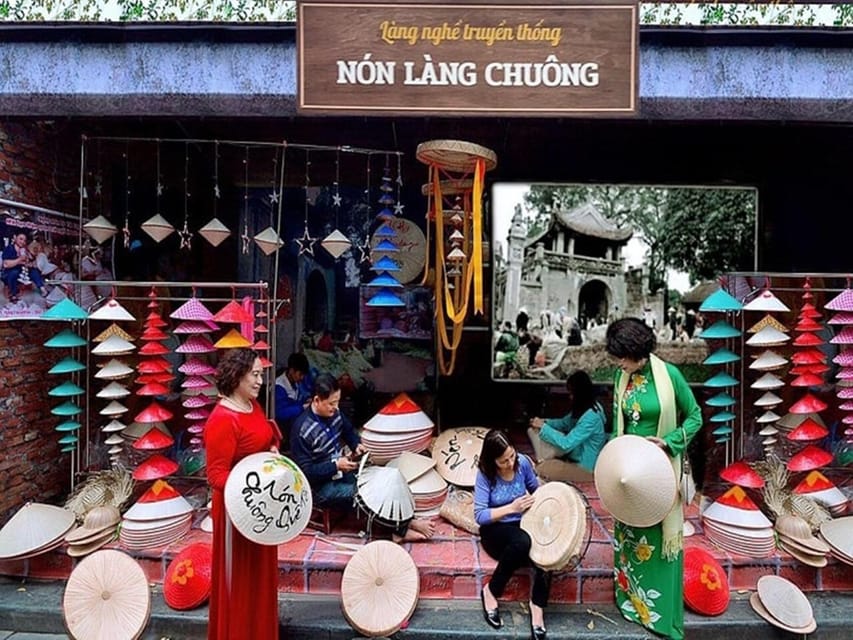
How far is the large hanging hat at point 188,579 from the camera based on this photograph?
11.3ft

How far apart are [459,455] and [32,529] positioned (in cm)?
321

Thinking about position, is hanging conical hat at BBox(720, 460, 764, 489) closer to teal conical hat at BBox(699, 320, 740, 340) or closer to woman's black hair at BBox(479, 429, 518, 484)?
teal conical hat at BBox(699, 320, 740, 340)

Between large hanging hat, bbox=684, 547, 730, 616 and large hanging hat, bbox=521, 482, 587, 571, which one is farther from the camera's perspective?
large hanging hat, bbox=684, 547, 730, 616

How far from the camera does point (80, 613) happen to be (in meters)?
3.22

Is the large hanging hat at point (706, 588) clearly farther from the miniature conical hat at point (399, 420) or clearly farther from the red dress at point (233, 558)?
the red dress at point (233, 558)

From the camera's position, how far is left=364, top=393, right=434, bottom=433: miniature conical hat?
4551 millimetres

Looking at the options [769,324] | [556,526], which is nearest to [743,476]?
[769,324]

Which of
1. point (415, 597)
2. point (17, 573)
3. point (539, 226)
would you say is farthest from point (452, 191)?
point (17, 573)

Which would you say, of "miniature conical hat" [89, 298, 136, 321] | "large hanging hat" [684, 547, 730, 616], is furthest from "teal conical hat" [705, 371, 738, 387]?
"miniature conical hat" [89, 298, 136, 321]

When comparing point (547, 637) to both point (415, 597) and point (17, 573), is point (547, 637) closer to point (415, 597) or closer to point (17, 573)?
point (415, 597)

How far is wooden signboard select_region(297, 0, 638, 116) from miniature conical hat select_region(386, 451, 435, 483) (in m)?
2.63

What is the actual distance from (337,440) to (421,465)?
2.62 feet

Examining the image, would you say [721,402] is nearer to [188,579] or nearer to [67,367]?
[188,579]

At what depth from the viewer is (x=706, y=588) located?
340 centimetres
